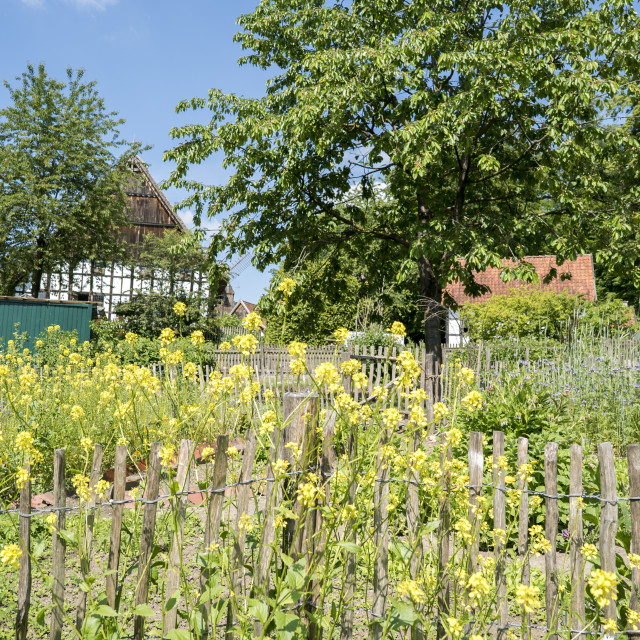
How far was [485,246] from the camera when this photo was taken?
9.59 meters

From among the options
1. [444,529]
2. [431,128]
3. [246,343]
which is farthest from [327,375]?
[431,128]

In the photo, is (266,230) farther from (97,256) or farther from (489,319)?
(97,256)

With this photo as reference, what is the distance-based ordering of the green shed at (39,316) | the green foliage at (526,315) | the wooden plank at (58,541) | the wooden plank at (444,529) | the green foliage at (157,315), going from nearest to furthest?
the wooden plank at (58,541)
the wooden plank at (444,529)
the green shed at (39,316)
the green foliage at (526,315)
the green foliage at (157,315)

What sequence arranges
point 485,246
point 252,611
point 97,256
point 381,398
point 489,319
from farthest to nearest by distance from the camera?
point 97,256 < point 489,319 < point 485,246 < point 381,398 < point 252,611

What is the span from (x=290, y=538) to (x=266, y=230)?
9524 mm

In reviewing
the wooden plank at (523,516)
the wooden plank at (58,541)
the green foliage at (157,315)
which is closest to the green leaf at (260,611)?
the wooden plank at (58,541)

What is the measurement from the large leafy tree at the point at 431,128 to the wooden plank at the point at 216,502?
25.6 feet

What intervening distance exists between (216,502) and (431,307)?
10.0 metres

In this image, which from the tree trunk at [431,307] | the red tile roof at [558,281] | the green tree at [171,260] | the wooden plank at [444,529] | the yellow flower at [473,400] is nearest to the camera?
the yellow flower at [473,400]

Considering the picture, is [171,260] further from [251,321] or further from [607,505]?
[607,505]

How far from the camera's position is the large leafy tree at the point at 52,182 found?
837 inches

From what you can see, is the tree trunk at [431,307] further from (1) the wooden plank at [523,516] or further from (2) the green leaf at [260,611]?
(2) the green leaf at [260,611]

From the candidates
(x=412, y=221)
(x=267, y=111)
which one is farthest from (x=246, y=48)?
(x=412, y=221)

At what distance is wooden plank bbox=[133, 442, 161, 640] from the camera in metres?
2.18
